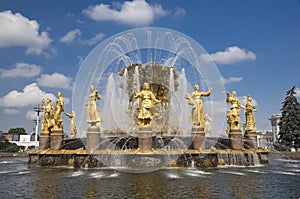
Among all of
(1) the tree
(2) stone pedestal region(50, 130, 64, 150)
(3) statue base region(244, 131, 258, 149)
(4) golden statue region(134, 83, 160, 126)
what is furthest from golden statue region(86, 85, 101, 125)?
(1) the tree

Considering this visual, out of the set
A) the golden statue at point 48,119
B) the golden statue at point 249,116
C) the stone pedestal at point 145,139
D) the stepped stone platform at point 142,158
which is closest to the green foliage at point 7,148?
the golden statue at point 48,119

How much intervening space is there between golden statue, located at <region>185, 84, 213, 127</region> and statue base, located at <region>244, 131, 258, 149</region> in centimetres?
546

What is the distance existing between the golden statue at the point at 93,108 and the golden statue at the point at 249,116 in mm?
11656

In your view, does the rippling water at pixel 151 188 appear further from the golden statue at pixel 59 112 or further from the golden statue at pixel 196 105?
the golden statue at pixel 59 112

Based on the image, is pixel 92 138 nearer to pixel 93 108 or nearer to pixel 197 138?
pixel 93 108

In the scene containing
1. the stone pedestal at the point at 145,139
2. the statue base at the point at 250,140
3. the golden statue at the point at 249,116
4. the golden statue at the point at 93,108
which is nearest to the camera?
the stone pedestal at the point at 145,139

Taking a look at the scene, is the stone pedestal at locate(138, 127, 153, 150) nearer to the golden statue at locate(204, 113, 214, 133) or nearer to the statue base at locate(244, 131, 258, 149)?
the statue base at locate(244, 131, 258, 149)

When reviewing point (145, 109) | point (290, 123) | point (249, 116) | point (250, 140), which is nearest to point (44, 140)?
point (145, 109)

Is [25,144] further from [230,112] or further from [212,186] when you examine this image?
[212,186]

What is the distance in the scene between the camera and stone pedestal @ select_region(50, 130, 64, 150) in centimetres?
1859

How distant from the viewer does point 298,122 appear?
145ft

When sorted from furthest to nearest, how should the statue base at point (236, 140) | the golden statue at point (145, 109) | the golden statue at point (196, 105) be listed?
the statue base at point (236, 140)
the golden statue at point (196, 105)
the golden statue at point (145, 109)

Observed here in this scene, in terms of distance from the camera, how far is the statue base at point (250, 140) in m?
20.5

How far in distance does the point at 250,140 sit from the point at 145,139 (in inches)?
376
